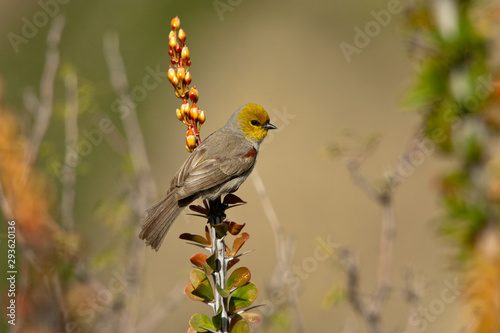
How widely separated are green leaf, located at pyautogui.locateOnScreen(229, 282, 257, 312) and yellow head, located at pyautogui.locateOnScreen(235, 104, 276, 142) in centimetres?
239

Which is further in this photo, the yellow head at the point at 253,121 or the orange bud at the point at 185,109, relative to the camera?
the yellow head at the point at 253,121

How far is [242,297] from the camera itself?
6.46ft

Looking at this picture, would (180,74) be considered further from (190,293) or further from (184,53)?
(190,293)

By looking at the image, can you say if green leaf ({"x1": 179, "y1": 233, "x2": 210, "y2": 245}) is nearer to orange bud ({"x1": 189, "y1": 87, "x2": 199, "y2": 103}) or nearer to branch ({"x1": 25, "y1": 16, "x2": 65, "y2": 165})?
orange bud ({"x1": 189, "y1": 87, "x2": 199, "y2": 103})

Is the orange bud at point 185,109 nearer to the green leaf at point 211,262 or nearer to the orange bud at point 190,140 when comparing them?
the orange bud at point 190,140

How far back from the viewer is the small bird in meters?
3.21

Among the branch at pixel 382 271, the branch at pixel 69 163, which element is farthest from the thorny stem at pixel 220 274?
the branch at pixel 69 163

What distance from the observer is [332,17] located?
11.3 m

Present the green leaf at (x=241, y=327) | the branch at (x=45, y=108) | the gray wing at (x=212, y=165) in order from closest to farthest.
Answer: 1. the green leaf at (x=241, y=327)
2. the branch at (x=45, y=108)
3. the gray wing at (x=212, y=165)

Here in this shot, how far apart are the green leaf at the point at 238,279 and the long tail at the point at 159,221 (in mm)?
963

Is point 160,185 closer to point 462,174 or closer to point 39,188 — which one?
point 39,188

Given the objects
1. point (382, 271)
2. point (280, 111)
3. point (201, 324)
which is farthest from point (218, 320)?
point (280, 111)

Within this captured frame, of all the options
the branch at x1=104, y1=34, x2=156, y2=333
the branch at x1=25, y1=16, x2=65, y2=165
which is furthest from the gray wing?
the branch at x1=25, y1=16, x2=65, y2=165

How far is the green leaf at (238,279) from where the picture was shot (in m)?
1.94
